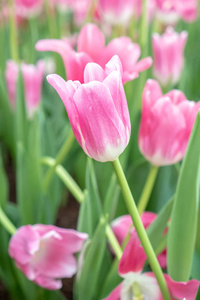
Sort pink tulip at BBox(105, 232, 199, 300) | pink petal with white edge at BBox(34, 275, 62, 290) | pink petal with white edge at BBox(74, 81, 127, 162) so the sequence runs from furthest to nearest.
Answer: pink petal with white edge at BBox(34, 275, 62, 290)
pink tulip at BBox(105, 232, 199, 300)
pink petal with white edge at BBox(74, 81, 127, 162)

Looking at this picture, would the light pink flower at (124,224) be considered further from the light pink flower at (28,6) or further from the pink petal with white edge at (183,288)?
the light pink flower at (28,6)

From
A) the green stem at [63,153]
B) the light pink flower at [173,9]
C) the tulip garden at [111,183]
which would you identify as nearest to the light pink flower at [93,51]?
the tulip garden at [111,183]

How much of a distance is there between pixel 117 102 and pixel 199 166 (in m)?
0.13

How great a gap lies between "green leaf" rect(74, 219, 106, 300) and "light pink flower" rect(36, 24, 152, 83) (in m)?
0.19

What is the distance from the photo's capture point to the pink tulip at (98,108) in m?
0.38

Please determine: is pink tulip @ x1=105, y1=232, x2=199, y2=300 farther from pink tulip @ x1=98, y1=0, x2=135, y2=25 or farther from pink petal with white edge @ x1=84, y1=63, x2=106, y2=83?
pink tulip @ x1=98, y1=0, x2=135, y2=25

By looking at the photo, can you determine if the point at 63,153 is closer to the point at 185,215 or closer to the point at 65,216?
the point at 185,215

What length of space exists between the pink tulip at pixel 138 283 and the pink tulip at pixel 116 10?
2.52ft

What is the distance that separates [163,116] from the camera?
21.9 inches

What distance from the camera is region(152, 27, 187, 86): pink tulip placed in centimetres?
96

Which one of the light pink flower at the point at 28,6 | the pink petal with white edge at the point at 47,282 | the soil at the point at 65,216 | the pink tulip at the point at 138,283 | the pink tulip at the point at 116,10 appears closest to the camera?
the pink tulip at the point at 138,283

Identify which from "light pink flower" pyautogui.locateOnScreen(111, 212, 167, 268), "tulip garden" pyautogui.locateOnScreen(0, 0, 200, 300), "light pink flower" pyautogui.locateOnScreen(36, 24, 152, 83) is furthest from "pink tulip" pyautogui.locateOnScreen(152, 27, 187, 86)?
"light pink flower" pyautogui.locateOnScreen(111, 212, 167, 268)

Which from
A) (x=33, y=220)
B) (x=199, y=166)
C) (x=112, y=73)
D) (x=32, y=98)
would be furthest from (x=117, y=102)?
(x=32, y=98)

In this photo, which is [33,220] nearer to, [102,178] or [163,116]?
[102,178]
